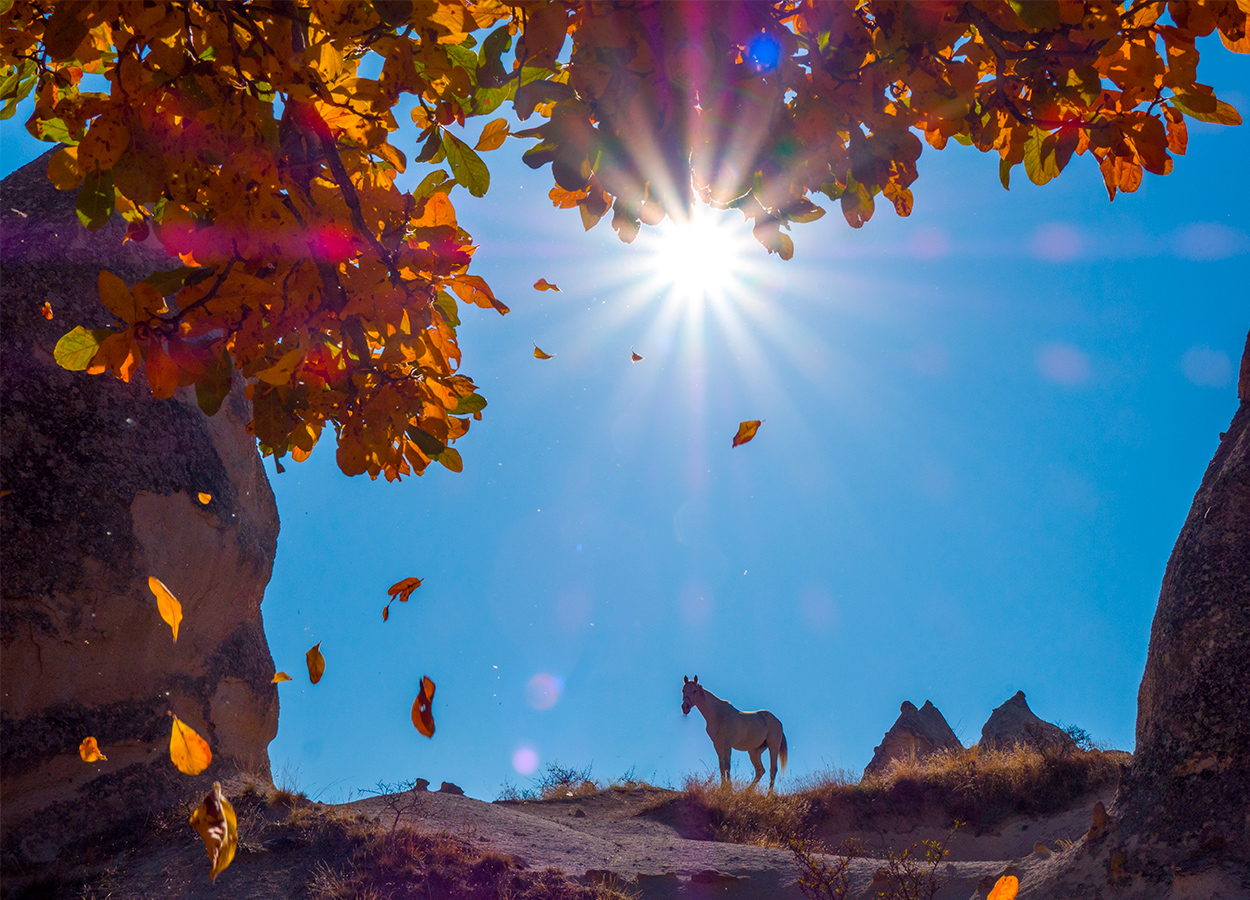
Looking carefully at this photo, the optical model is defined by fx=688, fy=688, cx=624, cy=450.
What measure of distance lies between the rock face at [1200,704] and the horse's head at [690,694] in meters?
8.20

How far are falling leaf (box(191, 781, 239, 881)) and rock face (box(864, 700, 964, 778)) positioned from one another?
16.5 m

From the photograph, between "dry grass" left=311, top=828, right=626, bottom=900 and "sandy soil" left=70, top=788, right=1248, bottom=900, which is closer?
"sandy soil" left=70, top=788, right=1248, bottom=900

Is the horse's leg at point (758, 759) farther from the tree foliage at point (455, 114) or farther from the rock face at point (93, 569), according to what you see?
the tree foliage at point (455, 114)

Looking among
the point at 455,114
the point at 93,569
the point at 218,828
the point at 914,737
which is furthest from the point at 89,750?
the point at 914,737

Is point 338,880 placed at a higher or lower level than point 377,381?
lower

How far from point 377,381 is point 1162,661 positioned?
5.31 meters

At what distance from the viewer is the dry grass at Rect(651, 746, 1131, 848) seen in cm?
877

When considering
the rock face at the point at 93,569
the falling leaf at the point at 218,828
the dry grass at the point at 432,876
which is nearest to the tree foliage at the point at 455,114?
the falling leaf at the point at 218,828

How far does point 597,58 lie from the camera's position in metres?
1.12

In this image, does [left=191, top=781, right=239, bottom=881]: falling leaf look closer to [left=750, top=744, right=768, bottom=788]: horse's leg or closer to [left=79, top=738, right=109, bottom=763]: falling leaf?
[left=79, top=738, right=109, bottom=763]: falling leaf

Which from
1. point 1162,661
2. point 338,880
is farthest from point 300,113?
point 1162,661

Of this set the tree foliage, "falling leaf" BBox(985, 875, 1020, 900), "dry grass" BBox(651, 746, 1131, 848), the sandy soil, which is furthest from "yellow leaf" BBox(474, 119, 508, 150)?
"dry grass" BBox(651, 746, 1131, 848)

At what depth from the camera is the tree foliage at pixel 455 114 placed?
1140mm

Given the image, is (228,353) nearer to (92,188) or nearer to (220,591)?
(92,188)
